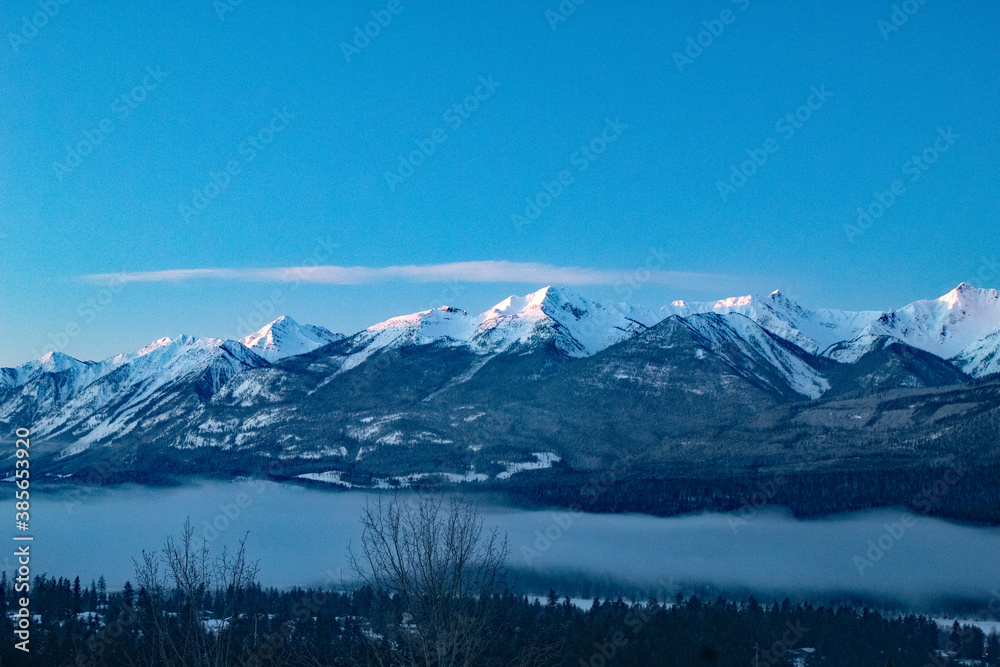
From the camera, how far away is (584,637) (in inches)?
2753

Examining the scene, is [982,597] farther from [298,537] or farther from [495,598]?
[298,537]

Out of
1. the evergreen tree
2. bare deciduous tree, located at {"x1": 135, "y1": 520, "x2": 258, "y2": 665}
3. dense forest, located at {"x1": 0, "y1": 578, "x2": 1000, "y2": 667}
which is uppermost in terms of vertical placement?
bare deciduous tree, located at {"x1": 135, "y1": 520, "x2": 258, "y2": 665}

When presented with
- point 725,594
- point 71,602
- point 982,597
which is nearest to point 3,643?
point 71,602

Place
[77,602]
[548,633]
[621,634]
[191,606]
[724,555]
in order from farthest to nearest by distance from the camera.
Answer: [724,555], [77,602], [621,634], [548,633], [191,606]

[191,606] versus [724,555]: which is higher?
[191,606]

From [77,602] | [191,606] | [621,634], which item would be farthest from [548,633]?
[77,602]

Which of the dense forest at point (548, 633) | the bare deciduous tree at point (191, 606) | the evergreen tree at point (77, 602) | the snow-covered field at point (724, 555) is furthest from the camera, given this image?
the snow-covered field at point (724, 555)

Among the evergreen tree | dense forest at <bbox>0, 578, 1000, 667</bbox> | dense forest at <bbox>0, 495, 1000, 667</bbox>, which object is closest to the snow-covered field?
the evergreen tree

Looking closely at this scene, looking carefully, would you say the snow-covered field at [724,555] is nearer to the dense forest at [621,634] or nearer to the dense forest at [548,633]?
the dense forest at [548,633]

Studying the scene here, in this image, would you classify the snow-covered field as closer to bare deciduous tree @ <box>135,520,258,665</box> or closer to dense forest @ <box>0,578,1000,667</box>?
dense forest @ <box>0,578,1000,667</box>

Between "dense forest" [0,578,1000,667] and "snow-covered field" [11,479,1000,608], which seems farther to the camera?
"snow-covered field" [11,479,1000,608]

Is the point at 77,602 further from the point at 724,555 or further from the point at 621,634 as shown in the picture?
the point at 724,555

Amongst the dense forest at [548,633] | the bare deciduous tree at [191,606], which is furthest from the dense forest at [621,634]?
the bare deciduous tree at [191,606]

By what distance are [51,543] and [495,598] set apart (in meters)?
189
